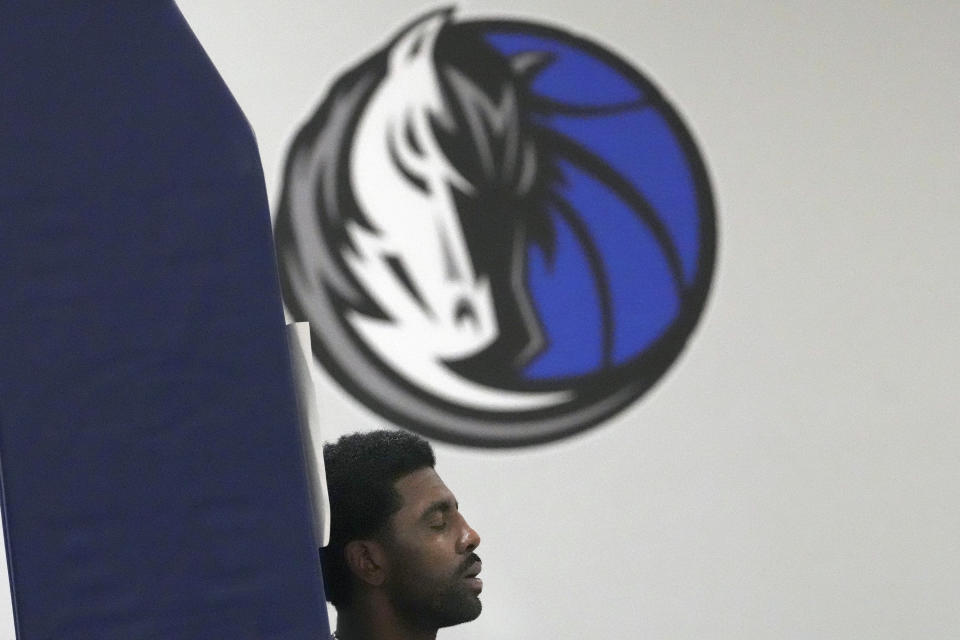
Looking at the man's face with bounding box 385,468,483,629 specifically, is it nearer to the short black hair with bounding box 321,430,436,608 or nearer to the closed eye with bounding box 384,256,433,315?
the short black hair with bounding box 321,430,436,608

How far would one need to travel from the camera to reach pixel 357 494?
4.01ft

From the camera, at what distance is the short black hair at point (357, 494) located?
4.00 feet

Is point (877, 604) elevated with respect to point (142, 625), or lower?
lower

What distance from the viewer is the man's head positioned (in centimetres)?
121

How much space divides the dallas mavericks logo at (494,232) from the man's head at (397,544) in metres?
0.51

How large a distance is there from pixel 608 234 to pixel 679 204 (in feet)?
0.40

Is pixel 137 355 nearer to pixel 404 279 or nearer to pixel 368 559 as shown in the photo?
pixel 368 559

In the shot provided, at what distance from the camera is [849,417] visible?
5.94 ft

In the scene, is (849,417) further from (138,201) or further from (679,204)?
(138,201)

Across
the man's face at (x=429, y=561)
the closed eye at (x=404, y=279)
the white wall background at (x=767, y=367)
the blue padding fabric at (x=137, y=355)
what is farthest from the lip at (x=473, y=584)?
the blue padding fabric at (x=137, y=355)

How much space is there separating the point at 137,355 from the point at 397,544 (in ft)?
2.46

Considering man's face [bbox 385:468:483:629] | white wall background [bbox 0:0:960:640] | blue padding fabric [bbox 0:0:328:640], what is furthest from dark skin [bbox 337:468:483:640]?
blue padding fabric [bbox 0:0:328:640]

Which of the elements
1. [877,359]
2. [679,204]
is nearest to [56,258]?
[679,204]

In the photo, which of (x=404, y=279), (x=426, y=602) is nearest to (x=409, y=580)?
(x=426, y=602)
